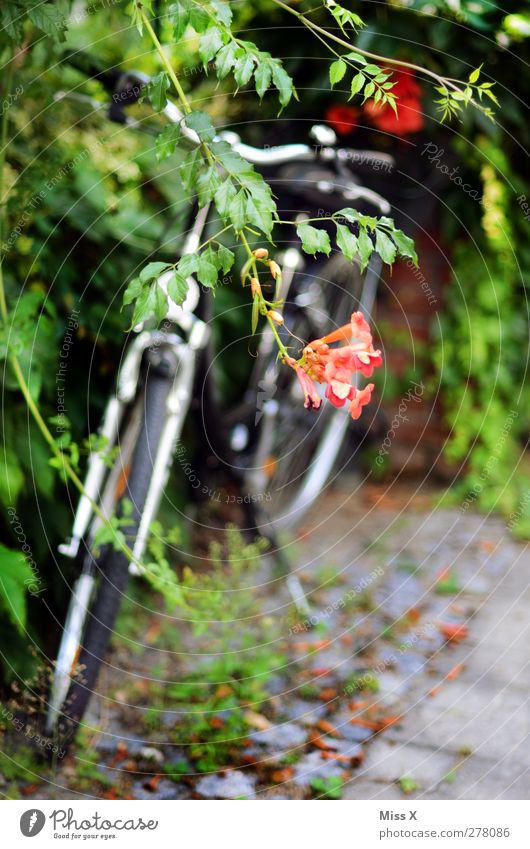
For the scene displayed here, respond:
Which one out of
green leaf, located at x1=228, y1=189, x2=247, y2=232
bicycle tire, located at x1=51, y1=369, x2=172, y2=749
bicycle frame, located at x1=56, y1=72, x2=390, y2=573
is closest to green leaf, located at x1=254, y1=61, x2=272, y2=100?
green leaf, located at x1=228, y1=189, x2=247, y2=232

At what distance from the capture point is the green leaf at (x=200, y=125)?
3.13 feet

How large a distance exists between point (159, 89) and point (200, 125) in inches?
2.6

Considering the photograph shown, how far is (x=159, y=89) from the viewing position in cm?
98

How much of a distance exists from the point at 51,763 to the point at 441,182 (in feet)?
5.25

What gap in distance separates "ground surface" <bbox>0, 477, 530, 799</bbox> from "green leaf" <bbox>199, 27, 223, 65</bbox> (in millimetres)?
1053

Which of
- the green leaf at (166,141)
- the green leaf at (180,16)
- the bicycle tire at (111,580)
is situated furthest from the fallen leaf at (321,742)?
the green leaf at (180,16)

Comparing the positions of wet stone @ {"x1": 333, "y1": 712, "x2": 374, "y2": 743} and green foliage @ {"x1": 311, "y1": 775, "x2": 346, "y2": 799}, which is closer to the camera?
green foliage @ {"x1": 311, "y1": 775, "x2": 346, "y2": 799}

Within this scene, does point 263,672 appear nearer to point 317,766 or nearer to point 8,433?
point 317,766

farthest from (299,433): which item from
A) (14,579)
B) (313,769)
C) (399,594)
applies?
(14,579)

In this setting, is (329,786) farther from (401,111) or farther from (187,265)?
(401,111)

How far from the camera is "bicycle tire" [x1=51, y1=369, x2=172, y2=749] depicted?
4.65 ft

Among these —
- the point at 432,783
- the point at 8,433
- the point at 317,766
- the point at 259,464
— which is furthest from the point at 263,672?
the point at 8,433

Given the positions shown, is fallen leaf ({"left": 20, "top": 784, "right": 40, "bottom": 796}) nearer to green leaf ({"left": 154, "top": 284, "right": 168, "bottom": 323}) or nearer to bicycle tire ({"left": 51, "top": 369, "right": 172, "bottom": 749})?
bicycle tire ({"left": 51, "top": 369, "right": 172, "bottom": 749})

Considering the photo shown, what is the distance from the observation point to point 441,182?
2.23 metres
